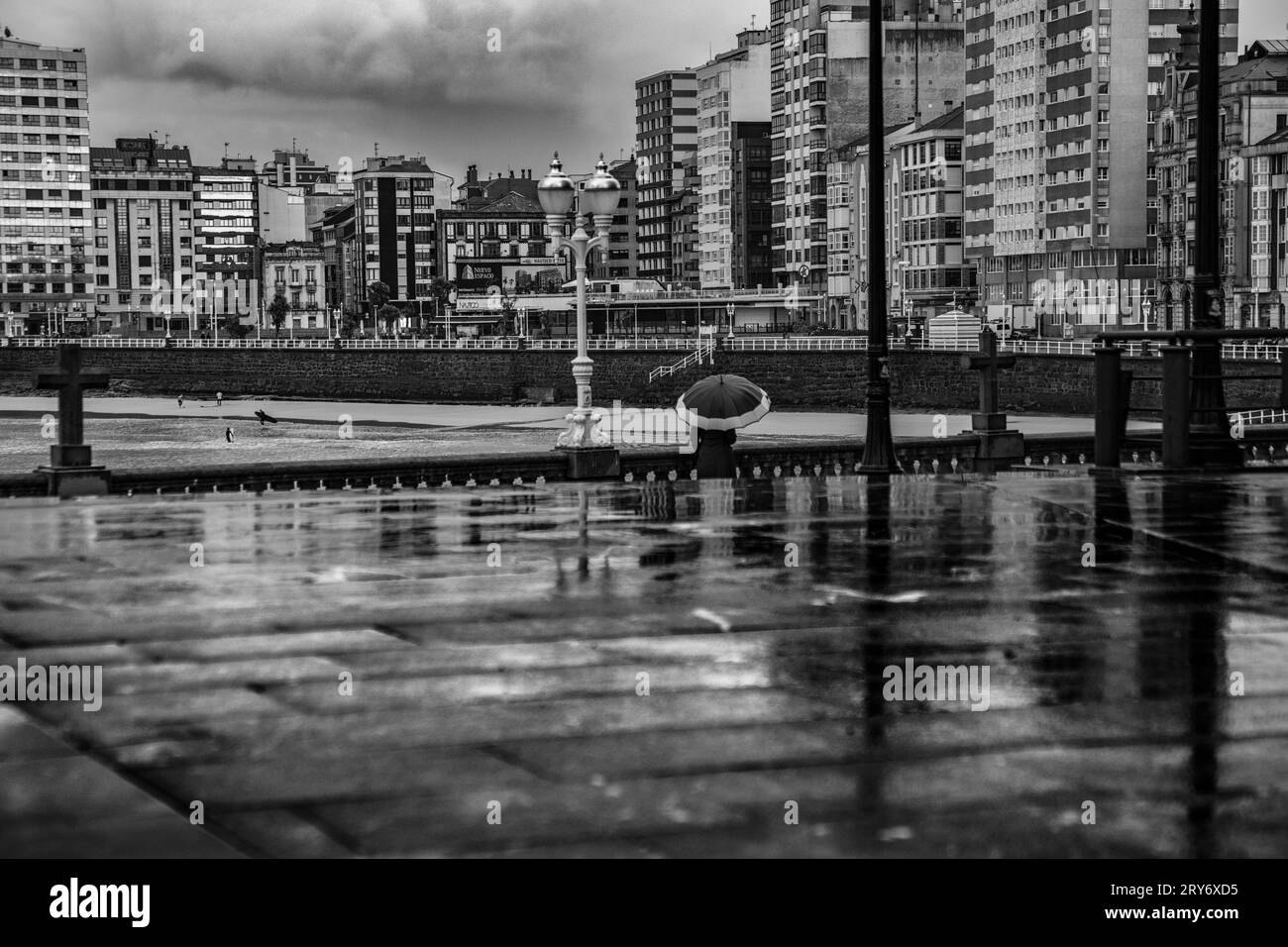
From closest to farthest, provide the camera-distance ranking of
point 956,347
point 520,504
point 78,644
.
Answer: point 78,644 → point 520,504 → point 956,347

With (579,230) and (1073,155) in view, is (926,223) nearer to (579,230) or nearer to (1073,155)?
(1073,155)

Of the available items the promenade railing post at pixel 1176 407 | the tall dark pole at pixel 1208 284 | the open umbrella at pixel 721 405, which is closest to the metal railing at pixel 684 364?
the open umbrella at pixel 721 405

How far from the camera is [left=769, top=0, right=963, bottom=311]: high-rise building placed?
165000mm

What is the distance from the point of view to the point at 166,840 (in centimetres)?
521

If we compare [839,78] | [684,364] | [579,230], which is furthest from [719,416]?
[839,78]

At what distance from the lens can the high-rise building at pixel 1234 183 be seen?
9938cm

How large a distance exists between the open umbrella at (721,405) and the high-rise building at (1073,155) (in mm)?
98919

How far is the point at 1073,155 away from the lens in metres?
132

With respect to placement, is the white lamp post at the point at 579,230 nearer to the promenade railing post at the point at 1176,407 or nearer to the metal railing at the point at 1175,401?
the metal railing at the point at 1175,401

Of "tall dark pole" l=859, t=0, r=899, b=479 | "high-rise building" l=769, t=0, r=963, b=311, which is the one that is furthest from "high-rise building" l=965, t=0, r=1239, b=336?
"tall dark pole" l=859, t=0, r=899, b=479

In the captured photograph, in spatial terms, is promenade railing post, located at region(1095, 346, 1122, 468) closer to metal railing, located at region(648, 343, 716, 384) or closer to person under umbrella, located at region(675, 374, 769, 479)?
person under umbrella, located at region(675, 374, 769, 479)
